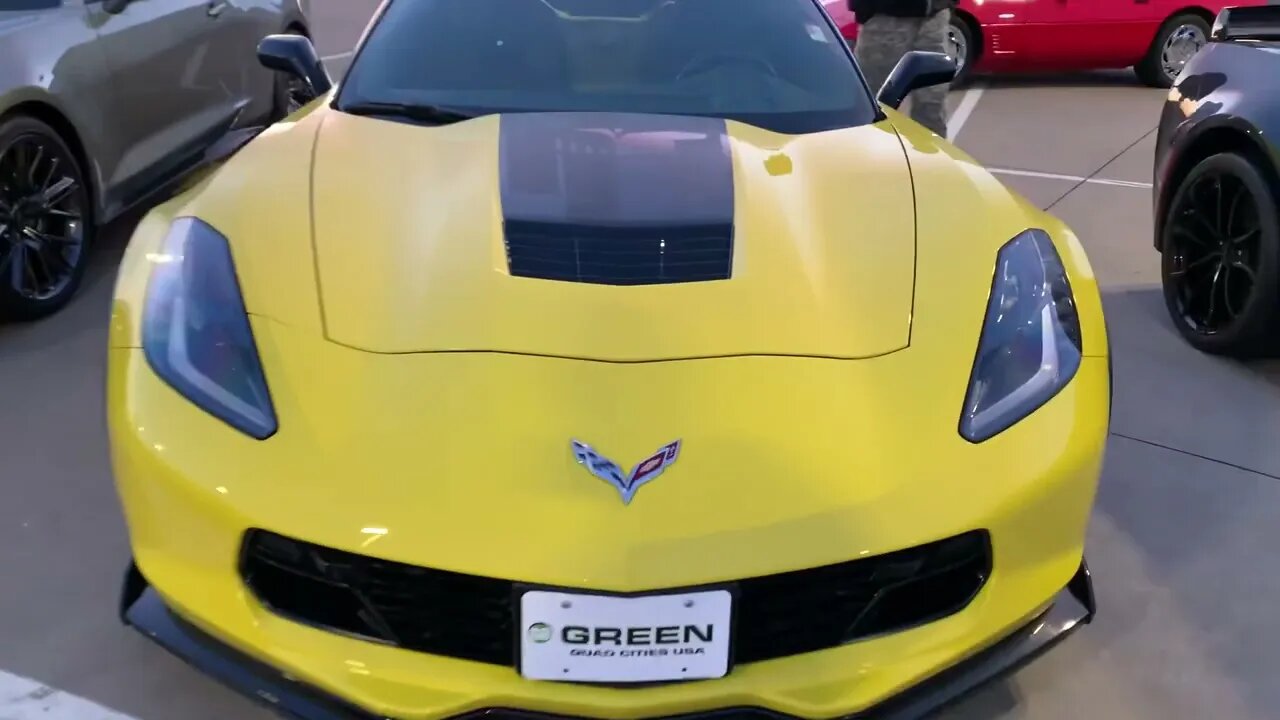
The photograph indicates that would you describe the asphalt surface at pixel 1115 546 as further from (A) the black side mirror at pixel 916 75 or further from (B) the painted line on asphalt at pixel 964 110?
(B) the painted line on asphalt at pixel 964 110

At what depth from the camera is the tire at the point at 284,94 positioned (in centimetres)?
557

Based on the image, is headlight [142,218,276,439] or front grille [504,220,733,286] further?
front grille [504,220,733,286]

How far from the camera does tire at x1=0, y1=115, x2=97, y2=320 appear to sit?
3.59 m

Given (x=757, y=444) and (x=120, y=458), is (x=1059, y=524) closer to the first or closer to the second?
(x=757, y=444)

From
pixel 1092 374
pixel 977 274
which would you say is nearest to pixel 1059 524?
pixel 1092 374

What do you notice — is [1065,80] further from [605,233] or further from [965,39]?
[605,233]

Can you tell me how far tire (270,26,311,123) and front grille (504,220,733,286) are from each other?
399 centimetres

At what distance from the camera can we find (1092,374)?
6.11ft

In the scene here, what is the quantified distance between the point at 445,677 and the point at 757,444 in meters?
0.55

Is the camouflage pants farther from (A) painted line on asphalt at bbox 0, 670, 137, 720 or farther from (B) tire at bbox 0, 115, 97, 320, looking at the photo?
(A) painted line on asphalt at bbox 0, 670, 137, 720

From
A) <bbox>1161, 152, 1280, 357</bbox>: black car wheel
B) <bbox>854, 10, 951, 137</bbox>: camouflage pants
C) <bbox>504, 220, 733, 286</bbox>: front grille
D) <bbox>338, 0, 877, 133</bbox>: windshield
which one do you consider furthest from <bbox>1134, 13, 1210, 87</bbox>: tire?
<bbox>504, 220, 733, 286</bbox>: front grille

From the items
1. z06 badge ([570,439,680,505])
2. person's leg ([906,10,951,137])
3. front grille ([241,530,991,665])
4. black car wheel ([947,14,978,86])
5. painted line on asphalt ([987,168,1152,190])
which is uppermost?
z06 badge ([570,439,680,505])

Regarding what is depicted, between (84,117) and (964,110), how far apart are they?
6.00 metres

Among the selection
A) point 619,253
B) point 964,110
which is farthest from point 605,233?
point 964,110
